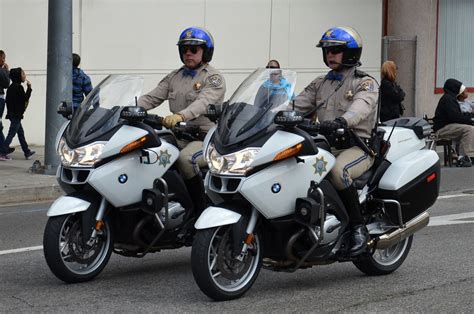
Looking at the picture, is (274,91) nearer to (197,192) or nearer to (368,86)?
(368,86)

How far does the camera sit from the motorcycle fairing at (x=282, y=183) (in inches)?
→ 272

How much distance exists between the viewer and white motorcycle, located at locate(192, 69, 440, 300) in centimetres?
691

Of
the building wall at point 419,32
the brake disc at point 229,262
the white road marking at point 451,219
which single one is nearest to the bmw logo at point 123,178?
the brake disc at point 229,262

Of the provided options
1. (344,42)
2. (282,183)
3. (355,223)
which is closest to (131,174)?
(282,183)

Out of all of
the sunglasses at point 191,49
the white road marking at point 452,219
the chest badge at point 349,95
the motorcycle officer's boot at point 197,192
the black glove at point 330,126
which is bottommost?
the white road marking at point 452,219

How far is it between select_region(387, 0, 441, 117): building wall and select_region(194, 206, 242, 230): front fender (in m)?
17.4

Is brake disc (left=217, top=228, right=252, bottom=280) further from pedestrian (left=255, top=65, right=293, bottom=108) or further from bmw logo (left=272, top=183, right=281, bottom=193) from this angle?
pedestrian (left=255, top=65, right=293, bottom=108)

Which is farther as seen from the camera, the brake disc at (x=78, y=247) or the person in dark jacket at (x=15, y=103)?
the person in dark jacket at (x=15, y=103)

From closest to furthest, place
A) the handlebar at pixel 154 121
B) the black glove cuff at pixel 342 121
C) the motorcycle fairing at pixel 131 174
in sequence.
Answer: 1. the black glove cuff at pixel 342 121
2. the motorcycle fairing at pixel 131 174
3. the handlebar at pixel 154 121

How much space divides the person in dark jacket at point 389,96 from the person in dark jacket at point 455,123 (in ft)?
4.85

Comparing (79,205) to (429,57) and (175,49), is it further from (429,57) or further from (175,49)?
(429,57)

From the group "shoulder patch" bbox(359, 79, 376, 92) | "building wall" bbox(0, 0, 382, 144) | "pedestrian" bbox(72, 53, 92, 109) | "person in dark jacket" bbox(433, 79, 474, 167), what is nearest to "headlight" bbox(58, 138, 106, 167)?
"shoulder patch" bbox(359, 79, 376, 92)

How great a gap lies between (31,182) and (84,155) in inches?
258

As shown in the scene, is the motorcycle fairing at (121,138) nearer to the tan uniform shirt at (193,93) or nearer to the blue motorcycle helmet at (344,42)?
the tan uniform shirt at (193,93)
